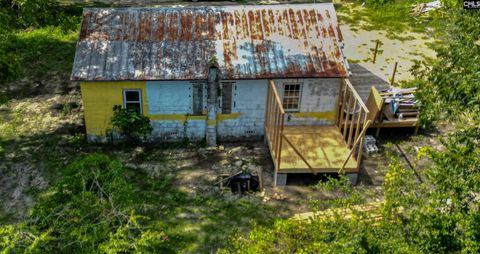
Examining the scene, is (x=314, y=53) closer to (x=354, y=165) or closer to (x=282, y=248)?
(x=354, y=165)

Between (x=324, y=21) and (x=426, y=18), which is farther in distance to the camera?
(x=426, y=18)

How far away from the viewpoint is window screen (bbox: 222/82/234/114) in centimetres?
1766

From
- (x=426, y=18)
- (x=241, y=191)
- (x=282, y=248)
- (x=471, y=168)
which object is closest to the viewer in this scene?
(x=471, y=168)

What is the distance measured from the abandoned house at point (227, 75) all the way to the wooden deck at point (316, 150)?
0.12ft

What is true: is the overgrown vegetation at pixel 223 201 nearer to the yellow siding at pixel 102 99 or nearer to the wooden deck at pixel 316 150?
the yellow siding at pixel 102 99

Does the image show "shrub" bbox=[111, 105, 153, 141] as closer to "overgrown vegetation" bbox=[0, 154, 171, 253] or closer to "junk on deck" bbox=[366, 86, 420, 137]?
"overgrown vegetation" bbox=[0, 154, 171, 253]

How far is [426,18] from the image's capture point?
2994 centimetres

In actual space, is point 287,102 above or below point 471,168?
below

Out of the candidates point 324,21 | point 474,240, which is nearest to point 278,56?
point 324,21

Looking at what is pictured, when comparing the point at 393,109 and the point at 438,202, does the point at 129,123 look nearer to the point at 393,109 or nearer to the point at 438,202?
the point at 393,109

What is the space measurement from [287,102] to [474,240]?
33.5 feet

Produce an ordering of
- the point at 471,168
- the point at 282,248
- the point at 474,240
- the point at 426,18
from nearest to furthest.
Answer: the point at 474,240 → the point at 471,168 → the point at 282,248 → the point at 426,18

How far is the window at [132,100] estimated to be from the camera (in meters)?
17.5

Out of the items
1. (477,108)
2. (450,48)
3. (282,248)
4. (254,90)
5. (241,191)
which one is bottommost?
(241,191)
